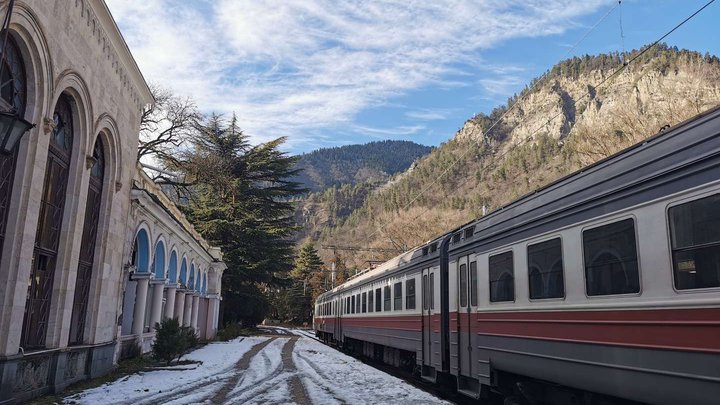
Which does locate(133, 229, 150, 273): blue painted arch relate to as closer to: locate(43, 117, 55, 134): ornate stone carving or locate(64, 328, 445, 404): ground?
locate(64, 328, 445, 404): ground

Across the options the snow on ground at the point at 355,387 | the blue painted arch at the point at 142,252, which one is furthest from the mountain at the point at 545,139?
the blue painted arch at the point at 142,252

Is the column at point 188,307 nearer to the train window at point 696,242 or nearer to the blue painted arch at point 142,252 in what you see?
the blue painted arch at point 142,252

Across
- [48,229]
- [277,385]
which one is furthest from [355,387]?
[48,229]

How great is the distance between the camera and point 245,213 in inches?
1665

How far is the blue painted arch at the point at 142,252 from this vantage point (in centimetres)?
1681

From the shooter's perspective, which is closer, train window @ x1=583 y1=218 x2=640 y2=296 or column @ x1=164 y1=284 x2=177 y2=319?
train window @ x1=583 y1=218 x2=640 y2=296

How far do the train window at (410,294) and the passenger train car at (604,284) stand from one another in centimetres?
290

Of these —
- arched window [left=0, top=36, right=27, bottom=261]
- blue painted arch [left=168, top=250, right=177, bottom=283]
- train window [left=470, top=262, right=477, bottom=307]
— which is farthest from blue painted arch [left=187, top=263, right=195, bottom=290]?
train window [left=470, top=262, right=477, bottom=307]

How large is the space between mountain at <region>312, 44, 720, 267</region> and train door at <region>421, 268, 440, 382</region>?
102 inches

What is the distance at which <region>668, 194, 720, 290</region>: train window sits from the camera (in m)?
4.55

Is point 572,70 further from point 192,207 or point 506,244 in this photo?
point 506,244

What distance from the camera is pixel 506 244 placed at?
8.39 meters

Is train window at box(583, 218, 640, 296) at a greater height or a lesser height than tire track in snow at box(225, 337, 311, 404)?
greater

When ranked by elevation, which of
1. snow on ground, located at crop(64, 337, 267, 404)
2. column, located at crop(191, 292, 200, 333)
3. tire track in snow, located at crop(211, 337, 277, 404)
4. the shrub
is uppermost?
column, located at crop(191, 292, 200, 333)
